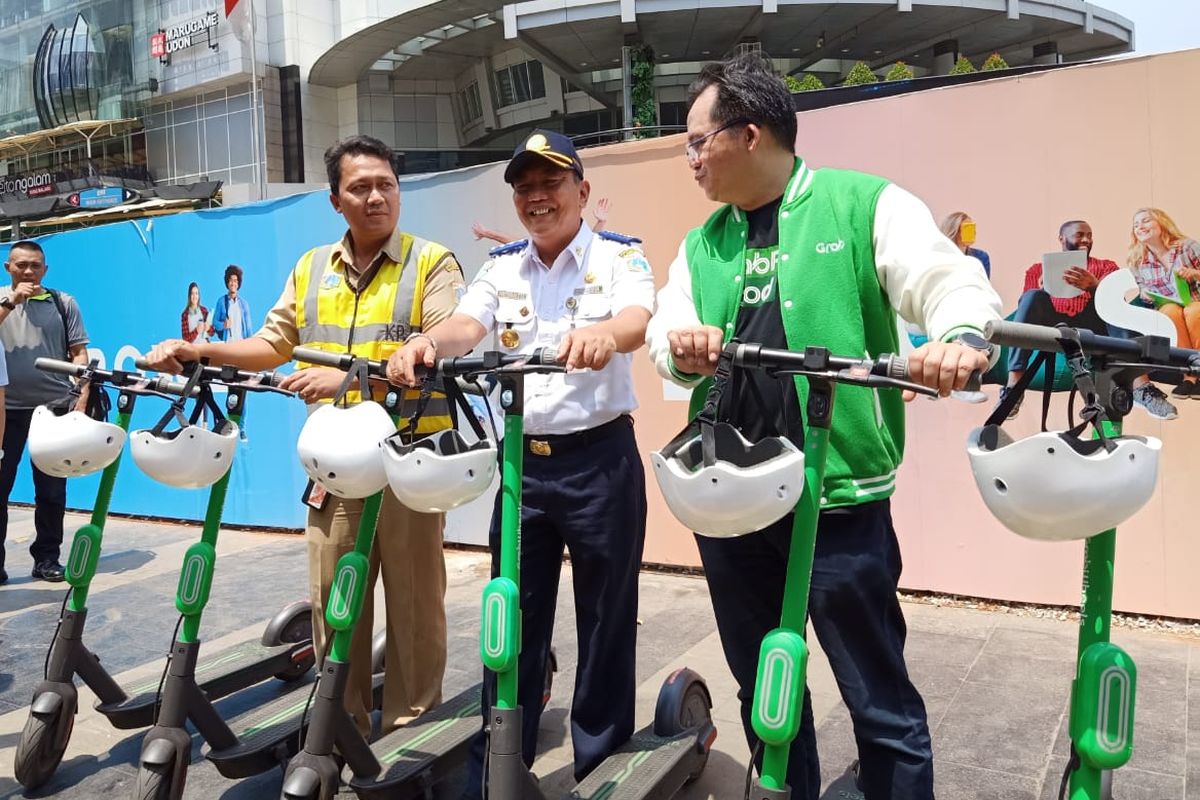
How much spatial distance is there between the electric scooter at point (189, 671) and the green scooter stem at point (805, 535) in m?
1.58

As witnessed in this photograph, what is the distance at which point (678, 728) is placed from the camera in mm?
2924

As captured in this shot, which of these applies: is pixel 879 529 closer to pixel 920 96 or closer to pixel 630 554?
pixel 630 554

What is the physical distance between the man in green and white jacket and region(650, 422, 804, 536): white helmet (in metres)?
0.23

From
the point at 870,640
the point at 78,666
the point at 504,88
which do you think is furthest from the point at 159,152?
the point at 870,640

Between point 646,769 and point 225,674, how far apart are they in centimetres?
195

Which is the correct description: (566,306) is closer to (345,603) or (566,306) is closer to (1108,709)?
(345,603)

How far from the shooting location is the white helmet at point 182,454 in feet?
8.52

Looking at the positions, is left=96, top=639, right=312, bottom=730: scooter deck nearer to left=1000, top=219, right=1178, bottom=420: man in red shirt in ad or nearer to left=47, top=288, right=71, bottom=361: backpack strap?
left=47, top=288, right=71, bottom=361: backpack strap

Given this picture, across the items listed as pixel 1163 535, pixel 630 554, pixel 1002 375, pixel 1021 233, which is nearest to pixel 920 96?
pixel 1021 233

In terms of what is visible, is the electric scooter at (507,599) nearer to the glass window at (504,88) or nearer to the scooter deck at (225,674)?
the scooter deck at (225,674)

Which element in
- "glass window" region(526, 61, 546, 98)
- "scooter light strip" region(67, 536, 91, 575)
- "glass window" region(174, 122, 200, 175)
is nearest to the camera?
"scooter light strip" region(67, 536, 91, 575)

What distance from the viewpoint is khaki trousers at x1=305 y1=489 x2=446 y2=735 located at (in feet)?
10.0

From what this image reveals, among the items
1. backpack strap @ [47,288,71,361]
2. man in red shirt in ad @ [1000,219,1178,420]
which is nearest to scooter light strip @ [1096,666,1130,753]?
man in red shirt in ad @ [1000,219,1178,420]

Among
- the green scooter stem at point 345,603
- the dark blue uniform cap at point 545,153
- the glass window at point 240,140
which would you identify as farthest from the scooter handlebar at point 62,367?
the glass window at point 240,140
